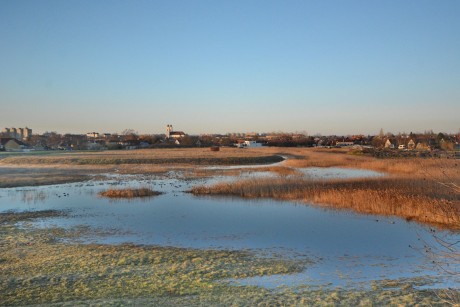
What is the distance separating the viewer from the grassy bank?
1037cm

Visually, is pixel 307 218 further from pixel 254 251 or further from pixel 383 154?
pixel 383 154

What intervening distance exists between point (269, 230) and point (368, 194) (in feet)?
32.0

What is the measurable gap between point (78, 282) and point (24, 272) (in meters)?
2.12

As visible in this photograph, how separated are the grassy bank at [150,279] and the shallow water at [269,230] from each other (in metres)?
0.93

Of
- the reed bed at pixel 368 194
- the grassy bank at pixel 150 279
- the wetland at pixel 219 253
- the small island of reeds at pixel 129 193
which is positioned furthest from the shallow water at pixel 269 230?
the reed bed at pixel 368 194


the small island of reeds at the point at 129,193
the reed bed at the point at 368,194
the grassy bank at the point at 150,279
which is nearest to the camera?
the grassy bank at the point at 150,279

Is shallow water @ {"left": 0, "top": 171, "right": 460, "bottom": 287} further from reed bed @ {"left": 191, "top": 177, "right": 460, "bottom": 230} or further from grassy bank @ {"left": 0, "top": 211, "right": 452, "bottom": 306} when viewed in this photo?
reed bed @ {"left": 191, "top": 177, "right": 460, "bottom": 230}

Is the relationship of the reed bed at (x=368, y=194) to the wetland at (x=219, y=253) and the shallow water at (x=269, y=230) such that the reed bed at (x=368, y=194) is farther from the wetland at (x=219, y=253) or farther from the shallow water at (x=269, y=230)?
the shallow water at (x=269, y=230)

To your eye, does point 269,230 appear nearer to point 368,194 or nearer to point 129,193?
point 368,194

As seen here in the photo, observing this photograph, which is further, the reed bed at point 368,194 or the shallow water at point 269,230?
the reed bed at point 368,194

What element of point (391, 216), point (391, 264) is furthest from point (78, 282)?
point (391, 216)

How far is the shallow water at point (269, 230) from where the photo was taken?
13.2 m

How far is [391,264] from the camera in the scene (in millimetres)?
13930

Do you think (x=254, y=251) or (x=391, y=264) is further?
(x=254, y=251)
